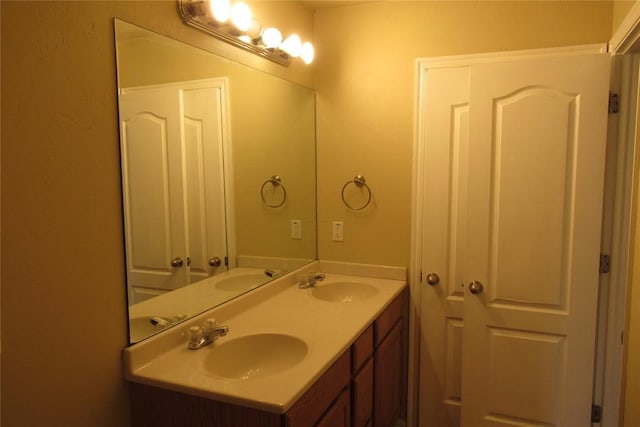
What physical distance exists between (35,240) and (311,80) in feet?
5.87

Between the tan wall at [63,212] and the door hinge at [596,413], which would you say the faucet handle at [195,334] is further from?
the door hinge at [596,413]

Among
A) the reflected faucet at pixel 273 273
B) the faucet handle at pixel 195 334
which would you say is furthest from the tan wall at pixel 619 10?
the faucet handle at pixel 195 334

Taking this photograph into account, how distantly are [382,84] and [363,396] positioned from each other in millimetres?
1586

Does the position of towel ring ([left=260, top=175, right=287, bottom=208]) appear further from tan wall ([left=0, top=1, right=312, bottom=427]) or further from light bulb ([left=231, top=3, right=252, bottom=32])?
tan wall ([left=0, top=1, right=312, bottom=427])

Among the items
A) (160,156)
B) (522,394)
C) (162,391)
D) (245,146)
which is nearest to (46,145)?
(160,156)

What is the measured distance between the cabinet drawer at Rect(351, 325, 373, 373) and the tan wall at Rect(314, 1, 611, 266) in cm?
66

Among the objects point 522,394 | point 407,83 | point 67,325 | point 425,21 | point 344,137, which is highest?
point 425,21

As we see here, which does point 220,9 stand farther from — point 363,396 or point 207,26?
point 363,396

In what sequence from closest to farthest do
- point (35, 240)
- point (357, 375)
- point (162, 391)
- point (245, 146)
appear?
point (35, 240)
point (162, 391)
point (357, 375)
point (245, 146)

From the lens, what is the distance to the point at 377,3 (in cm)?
229

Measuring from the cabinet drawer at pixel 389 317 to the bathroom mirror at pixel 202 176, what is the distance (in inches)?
22.5

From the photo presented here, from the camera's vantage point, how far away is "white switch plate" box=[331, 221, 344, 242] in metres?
2.49

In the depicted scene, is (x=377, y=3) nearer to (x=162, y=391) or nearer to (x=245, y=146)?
(x=245, y=146)

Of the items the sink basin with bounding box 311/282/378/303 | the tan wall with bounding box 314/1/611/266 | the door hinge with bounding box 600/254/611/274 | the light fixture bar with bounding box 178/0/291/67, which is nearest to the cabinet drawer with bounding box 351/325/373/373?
the sink basin with bounding box 311/282/378/303
